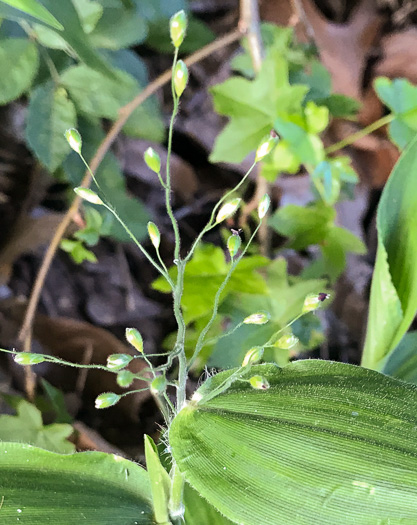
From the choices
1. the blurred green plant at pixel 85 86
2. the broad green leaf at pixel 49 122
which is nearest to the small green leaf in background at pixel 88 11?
the blurred green plant at pixel 85 86

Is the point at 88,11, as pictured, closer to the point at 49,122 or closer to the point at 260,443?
the point at 49,122

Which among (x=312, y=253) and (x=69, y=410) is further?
(x=312, y=253)

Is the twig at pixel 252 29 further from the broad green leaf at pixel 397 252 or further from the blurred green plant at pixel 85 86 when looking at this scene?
the broad green leaf at pixel 397 252

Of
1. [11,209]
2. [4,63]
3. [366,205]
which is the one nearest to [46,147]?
[4,63]

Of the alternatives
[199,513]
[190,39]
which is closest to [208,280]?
[199,513]

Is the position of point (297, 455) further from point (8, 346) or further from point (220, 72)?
point (220, 72)

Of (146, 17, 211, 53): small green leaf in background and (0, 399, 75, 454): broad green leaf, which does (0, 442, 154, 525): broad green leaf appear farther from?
(146, 17, 211, 53): small green leaf in background

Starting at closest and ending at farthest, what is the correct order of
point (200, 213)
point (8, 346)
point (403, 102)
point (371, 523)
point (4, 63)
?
point (371, 523) < point (4, 63) < point (403, 102) < point (8, 346) < point (200, 213)

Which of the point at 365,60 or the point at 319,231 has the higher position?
the point at 365,60
